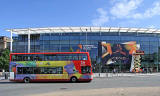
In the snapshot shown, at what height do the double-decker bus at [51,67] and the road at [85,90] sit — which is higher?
the double-decker bus at [51,67]

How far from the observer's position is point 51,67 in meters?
21.5

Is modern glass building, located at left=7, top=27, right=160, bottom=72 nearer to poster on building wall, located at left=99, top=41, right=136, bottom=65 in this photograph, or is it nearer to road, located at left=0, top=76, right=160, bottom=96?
poster on building wall, located at left=99, top=41, right=136, bottom=65

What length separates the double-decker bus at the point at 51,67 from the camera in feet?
69.9

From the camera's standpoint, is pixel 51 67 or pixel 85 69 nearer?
pixel 85 69

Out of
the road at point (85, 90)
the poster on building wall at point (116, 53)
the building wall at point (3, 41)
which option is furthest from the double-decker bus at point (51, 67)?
the building wall at point (3, 41)

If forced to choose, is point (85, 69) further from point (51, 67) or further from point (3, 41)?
point (3, 41)

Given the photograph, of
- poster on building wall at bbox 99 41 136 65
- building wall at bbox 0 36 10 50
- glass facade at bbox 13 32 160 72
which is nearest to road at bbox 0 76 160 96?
poster on building wall at bbox 99 41 136 65

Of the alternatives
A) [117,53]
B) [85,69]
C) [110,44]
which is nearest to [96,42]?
[110,44]

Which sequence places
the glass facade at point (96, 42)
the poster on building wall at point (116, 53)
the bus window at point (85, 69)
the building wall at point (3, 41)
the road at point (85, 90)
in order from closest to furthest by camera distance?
the road at point (85, 90), the bus window at point (85, 69), the poster on building wall at point (116, 53), the glass facade at point (96, 42), the building wall at point (3, 41)

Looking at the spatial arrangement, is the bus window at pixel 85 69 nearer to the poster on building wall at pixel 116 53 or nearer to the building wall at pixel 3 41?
the poster on building wall at pixel 116 53

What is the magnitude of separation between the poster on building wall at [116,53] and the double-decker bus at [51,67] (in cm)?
3390

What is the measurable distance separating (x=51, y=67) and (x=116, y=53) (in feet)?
121

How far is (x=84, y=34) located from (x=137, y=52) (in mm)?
17306

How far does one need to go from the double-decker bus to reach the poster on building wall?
33.9 m
